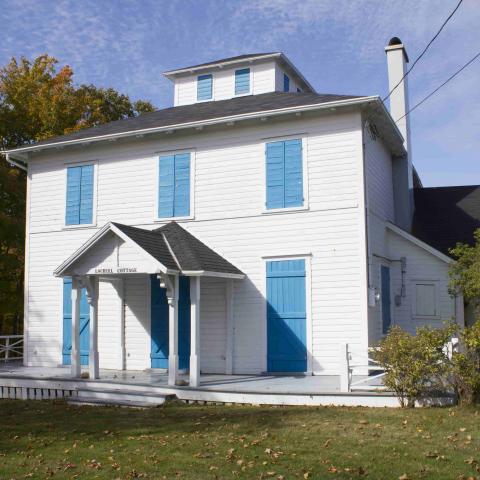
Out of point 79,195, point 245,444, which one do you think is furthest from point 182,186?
point 245,444

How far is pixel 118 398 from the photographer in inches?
482

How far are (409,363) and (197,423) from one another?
11.8 ft

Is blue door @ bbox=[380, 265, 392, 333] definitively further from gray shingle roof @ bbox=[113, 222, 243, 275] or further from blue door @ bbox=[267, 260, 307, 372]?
gray shingle roof @ bbox=[113, 222, 243, 275]

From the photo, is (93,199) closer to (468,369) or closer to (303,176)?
(303,176)

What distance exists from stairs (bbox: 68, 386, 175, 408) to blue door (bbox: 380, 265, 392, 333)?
5.81 meters

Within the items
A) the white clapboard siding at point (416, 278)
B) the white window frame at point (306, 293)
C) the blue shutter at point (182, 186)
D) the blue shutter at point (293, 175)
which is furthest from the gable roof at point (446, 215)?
the blue shutter at point (182, 186)

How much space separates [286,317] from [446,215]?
777 centimetres

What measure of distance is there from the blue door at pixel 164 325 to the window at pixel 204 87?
7184 mm

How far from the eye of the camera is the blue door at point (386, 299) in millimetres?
15078

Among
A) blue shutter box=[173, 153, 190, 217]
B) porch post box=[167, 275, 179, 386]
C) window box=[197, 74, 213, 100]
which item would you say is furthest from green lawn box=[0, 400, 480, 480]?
window box=[197, 74, 213, 100]

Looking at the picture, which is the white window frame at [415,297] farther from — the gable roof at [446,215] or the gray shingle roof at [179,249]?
the gray shingle roof at [179,249]

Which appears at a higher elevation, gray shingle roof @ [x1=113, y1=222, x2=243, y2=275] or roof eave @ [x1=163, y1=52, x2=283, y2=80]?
roof eave @ [x1=163, y1=52, x2=283, y2=80]

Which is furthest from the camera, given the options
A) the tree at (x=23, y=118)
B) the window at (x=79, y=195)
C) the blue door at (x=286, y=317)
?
the tree at (x=23, y=118)

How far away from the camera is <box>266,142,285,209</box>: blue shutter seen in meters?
14.3
